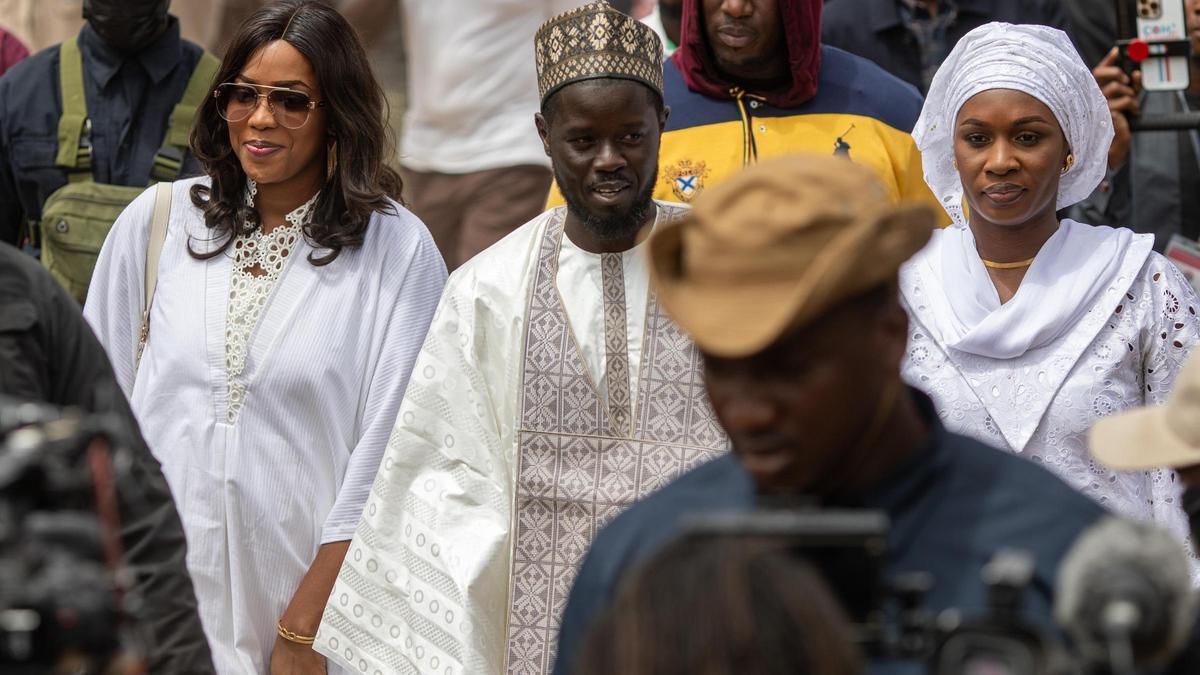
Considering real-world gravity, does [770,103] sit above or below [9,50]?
below

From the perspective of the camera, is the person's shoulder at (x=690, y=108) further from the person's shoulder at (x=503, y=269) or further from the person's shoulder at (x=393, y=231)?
the person's shoulder at (x=393, y=231)

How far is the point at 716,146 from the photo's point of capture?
614cm

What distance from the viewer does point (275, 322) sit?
5473 mm

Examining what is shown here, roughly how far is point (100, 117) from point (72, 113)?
0.10 m

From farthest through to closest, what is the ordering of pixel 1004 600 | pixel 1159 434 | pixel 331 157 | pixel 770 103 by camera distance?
pixel 770 103, pixel 331 157, pixel 1159 434, pixel 1004 600

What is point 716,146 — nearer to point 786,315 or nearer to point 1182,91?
point 1182,91

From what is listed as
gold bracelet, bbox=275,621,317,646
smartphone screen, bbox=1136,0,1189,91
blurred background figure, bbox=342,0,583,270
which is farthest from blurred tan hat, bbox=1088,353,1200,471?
blurred background figure, bbox=342,0,583,270

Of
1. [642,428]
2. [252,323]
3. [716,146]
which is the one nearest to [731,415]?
[642,428]

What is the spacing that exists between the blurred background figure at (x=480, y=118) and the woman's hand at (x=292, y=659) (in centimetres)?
287

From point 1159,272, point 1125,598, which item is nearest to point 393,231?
point 1159,272

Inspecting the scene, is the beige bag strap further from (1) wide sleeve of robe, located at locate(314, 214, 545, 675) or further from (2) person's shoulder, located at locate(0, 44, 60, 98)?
(2) person's shoulder, located at locate(0, 44, 60, 98)

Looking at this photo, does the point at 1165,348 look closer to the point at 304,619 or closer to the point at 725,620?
the point at 304,619

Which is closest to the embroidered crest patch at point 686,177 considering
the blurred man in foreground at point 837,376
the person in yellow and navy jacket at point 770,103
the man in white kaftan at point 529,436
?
the person in yellow and navy jacket at point 770,103

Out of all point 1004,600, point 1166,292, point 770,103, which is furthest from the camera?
point 770,103
